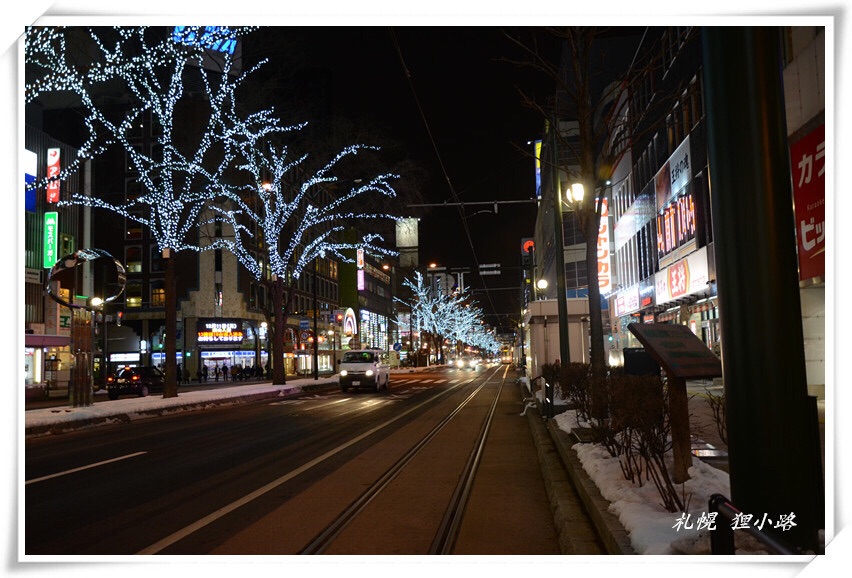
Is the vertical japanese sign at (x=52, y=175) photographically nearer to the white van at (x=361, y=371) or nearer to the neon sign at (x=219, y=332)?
the white van at (x=361, y=371)

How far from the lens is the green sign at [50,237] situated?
38.8 metres

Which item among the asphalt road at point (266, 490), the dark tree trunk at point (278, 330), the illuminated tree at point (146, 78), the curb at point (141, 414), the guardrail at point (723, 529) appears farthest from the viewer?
the dark tree trunk at point (278, 330)

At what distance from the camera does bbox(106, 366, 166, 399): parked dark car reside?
35.3 m

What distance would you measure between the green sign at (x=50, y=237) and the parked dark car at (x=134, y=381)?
8.43m

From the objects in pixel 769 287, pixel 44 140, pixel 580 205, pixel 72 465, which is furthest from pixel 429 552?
pixel 44 140

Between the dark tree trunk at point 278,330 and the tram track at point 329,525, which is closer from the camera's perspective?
the tram track at point 329,525

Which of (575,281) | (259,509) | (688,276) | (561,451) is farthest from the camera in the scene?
(575,281)

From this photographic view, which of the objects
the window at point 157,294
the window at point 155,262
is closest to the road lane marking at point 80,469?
the window at point 157,294

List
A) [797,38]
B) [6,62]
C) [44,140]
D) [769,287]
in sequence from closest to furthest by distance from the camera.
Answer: [769,287], [6,62], [797,38], [44,140]

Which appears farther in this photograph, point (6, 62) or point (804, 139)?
point (804, 139)

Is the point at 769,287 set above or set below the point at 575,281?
below

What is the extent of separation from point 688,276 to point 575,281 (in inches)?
1409

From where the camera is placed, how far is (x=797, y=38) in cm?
1595
